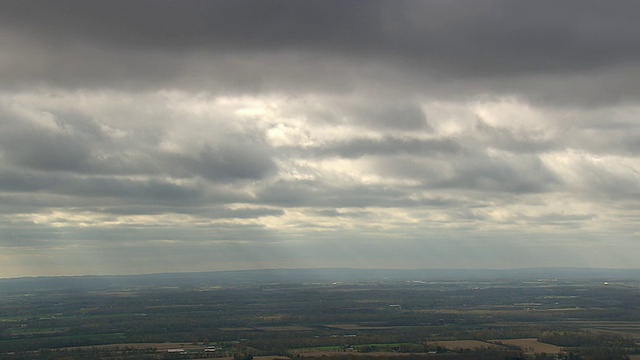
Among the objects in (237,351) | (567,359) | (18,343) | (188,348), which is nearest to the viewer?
(567,359)

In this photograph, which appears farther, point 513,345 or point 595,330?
point 595,330

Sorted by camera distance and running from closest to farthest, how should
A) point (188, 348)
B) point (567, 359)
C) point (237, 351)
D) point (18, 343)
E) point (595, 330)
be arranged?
point (567, 359) < point (237, 351) < point (188, 348) < point (18, 343) < point (595, 330)

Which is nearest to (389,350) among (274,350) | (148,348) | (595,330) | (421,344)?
(421,344)

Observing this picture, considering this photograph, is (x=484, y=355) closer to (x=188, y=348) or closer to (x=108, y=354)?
(x=188, y=348)

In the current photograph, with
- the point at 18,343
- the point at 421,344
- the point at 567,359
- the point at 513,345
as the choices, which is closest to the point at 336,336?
the point at 421,344

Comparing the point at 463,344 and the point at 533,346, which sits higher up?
the point at 463,344

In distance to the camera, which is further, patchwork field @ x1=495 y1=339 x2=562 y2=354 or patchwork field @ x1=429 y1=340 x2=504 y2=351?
patchwork field @ x1=429 y1=340 x2=504 y2=351

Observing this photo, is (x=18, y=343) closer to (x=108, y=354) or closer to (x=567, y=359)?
(x=108, y=354)

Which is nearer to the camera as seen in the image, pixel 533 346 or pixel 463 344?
pixel 533 346

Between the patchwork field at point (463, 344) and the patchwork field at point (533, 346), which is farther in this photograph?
the patchwork field at point (463, 344)
